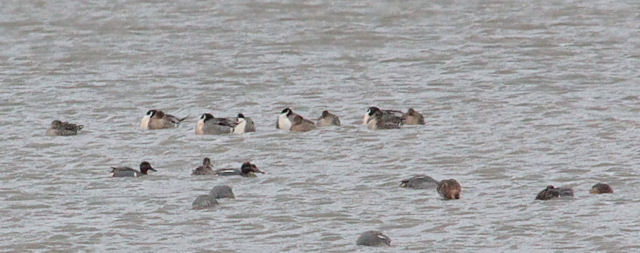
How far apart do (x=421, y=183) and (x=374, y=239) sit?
113 inches

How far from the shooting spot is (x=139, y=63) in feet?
98.7

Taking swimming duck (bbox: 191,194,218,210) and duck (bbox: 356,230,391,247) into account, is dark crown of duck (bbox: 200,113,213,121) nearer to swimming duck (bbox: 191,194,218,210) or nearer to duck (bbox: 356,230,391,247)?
swimming duck (bbox: 191,194,218,210)

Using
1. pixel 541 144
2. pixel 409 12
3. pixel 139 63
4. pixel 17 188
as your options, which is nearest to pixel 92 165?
pixel 17 188

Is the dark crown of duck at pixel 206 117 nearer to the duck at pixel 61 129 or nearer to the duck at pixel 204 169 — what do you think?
the duck at pixel 61 129

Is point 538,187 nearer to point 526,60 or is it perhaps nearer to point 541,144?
point 541,144

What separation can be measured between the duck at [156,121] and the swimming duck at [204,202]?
564 centimetres

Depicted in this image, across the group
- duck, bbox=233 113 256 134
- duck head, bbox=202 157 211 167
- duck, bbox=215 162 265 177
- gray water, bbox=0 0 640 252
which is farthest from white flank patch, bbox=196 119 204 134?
duck, bbox=215 162 265 177

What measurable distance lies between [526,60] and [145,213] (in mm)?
12816

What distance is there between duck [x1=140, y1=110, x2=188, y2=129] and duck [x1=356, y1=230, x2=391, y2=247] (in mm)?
8073

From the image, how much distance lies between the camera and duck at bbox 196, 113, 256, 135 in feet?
74.3

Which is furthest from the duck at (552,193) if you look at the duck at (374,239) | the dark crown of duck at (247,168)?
the dark crown of duck at (247,168)

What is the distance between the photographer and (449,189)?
1769 cm

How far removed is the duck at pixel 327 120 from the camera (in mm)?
22953

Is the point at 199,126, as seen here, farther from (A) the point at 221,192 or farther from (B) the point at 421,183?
(B) the point at 421,183
